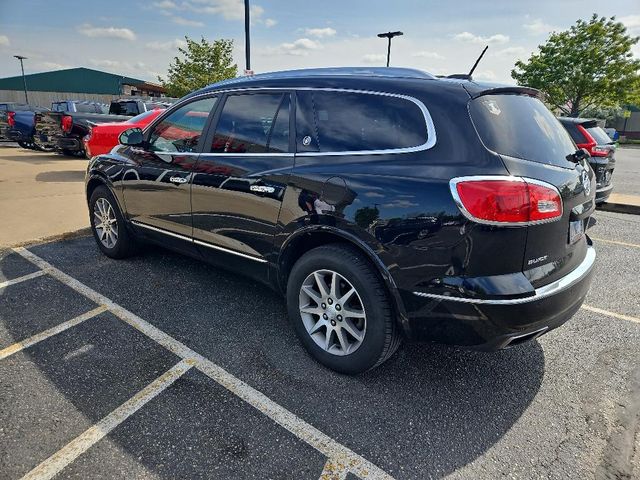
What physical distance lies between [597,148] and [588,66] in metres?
31.6

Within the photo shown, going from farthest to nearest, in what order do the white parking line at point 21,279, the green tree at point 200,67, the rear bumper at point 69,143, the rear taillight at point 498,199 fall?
1. the green tree at point 200,67
2. the rear bumper at point 69,143
3. the white parking line at point 21,279
4. the rear taillight at point 498,199

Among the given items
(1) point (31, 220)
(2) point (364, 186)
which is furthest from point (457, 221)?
(1) point (31, 220)

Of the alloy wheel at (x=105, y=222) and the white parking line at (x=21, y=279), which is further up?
the alloy wheel at (x=105, y=222)

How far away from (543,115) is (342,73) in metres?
1.29

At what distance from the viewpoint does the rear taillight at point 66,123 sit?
37.1ft

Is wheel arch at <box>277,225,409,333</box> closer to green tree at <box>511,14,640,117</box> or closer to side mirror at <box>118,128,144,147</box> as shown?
side mirror at <box>118,128,144,147</box>

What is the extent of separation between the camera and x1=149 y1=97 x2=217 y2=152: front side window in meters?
3.42

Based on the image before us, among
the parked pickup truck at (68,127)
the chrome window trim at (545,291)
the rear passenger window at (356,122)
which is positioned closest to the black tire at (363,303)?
the chrome window trim at (545,291)

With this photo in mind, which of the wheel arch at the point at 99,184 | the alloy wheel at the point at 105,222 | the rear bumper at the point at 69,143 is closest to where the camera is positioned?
the wheel arch at the point at 99,184

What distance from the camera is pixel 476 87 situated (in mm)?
2320

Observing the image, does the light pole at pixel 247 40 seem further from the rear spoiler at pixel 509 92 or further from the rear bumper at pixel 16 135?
the rear spoiler at pixel 509 92

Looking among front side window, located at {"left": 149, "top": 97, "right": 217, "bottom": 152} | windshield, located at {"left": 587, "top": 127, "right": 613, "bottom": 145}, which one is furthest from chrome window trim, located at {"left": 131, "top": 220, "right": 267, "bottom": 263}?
windshield, located at {"left": 587, "top": 127, "right": 613, "bottom": 145}

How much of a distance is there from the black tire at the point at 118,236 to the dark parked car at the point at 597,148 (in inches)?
266

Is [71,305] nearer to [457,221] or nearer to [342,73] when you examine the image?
[342,73]
